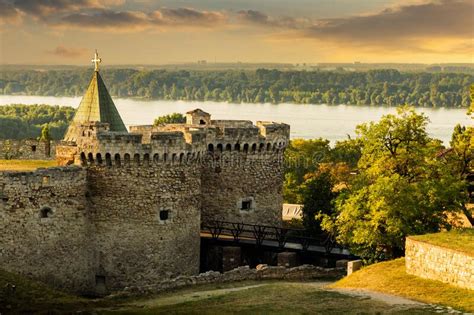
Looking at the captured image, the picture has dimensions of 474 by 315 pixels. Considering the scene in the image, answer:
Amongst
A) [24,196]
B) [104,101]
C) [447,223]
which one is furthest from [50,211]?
[447,223]

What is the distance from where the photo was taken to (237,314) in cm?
2752

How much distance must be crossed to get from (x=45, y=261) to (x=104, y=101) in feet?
37.3

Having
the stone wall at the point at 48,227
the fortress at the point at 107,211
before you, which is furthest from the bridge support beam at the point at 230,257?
the stone wall at the point at 48,227

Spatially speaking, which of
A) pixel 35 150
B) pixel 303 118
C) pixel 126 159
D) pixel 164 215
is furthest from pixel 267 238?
pixel 303 118

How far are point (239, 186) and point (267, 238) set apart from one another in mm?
2919

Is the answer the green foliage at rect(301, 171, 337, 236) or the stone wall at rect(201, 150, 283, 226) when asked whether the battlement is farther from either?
the green foliage at rect(301, 171, 337, 236)

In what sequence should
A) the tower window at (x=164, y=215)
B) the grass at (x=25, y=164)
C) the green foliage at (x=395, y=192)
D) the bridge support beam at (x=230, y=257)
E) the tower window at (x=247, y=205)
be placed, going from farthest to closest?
the tower window at (x=247, y=205), the grass at (x=25, y=164), the bridge support beam at (x=230, y=257), the tower window at (x=164, y=215), the green foliage at (x=395, y=192)

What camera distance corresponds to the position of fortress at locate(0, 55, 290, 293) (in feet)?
114

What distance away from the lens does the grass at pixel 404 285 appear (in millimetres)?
28328

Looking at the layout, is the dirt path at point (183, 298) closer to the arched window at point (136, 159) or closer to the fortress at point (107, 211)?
the fortress at point (107, 211)

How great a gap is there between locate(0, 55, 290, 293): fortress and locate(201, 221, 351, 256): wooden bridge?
3723 millimetres

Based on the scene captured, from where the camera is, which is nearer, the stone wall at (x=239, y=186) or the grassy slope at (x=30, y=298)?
the grassy slope at (x=30, y=298)

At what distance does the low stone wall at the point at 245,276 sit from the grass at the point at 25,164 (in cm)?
969

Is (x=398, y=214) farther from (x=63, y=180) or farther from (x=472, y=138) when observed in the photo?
(x=63, y=180)
